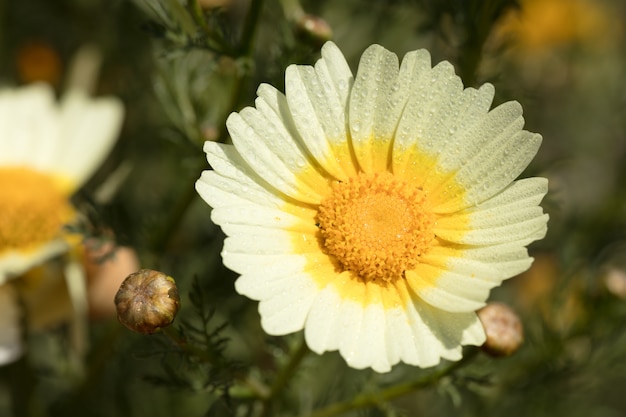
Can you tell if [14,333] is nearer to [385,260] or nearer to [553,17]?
[385,260]

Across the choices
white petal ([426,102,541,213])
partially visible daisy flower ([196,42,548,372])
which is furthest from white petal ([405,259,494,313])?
white petal ([426,102,541,213])

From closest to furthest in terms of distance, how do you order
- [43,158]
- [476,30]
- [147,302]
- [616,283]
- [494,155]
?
[147,302], [494,155], [476,30], [616,283], [43,158]

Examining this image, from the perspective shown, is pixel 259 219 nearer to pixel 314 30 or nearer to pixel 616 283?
pixel 314 30

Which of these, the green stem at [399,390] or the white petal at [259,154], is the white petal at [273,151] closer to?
the white petal at [259,154]

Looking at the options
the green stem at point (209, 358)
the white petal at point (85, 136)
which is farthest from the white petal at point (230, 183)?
the white petal at point (85, 136)

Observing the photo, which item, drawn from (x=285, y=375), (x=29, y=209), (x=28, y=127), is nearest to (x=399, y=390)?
(x=285, y=375)

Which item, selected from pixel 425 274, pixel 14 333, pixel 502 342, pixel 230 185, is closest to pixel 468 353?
pixel 502 342
